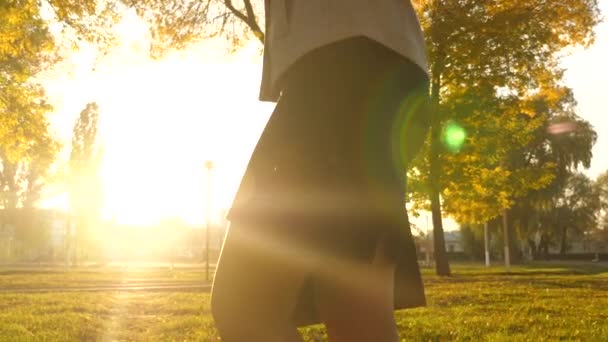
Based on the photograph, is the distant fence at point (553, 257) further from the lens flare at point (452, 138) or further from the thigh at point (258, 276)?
the thigh at point (258, 276)

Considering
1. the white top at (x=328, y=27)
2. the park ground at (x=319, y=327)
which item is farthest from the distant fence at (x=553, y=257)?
the white top at (x=328, y=27)

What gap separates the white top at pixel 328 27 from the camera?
1.14 metres

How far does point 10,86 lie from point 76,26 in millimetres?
2158

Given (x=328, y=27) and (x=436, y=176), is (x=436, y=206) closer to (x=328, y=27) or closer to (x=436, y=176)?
(x=436, y=176)

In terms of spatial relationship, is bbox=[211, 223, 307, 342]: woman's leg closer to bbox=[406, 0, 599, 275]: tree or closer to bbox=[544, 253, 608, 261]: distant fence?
bbox=[406, 0, 599, 275]: tree

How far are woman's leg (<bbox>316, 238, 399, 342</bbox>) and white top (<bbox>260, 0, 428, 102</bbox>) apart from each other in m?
0.41

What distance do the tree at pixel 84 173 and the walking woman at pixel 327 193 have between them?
45.9m

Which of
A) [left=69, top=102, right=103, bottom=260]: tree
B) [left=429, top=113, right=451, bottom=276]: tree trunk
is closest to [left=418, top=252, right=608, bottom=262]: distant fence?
[left=69, top=102, right=103, bottom=260]: tree

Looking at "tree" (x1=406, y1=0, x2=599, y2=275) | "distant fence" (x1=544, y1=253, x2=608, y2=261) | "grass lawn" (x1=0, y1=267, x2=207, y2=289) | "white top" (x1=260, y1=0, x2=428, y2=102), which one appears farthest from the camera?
"distant fence" (x1=544, y1=253, x2=608, y2=261)

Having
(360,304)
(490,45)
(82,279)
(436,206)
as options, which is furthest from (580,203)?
(360,304)

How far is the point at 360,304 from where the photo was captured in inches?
42.6

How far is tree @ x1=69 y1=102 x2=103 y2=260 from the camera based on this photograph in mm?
44469

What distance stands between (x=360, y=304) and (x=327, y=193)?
221 millimetres

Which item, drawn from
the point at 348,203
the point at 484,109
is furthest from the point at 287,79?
the point at 484,109
